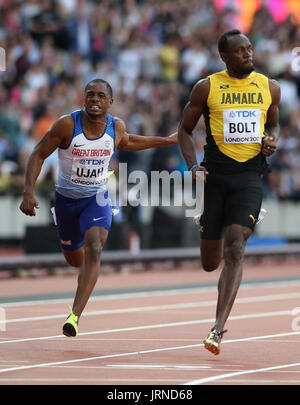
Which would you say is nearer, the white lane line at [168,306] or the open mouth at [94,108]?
the open mouth at [94,108]

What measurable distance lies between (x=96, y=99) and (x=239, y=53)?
154 centimetres

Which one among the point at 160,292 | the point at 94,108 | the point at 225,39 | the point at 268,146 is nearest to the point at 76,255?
the point at 94,108

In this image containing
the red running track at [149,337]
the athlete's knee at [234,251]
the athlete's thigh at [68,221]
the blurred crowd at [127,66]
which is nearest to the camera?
the red running track at [149,337]

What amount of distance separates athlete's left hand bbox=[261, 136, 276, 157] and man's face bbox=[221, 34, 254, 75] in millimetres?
648

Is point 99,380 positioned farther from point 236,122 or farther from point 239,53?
point 239,53

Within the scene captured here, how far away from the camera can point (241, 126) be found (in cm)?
976

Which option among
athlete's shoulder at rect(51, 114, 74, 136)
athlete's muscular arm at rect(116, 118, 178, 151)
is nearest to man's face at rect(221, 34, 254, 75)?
athlete's muscular arm at rect(116, 118, 178, 151)

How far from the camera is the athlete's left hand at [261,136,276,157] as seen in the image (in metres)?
9.61

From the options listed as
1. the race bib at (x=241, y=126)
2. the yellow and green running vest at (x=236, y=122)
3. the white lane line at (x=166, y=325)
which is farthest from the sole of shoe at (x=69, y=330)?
the race bib at (x=241, y=126)

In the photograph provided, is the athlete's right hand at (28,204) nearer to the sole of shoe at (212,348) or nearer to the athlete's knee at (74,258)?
the athlete's knee at (74,258)

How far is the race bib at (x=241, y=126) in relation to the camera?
9.74 m

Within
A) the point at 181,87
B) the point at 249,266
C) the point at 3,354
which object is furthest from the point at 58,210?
the point at 181,87

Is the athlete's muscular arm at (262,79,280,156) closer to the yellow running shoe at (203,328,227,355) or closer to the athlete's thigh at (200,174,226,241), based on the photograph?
the athlete's thigh at (200,174,226,241)
